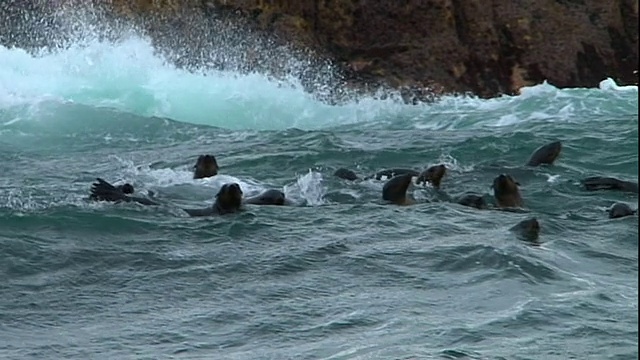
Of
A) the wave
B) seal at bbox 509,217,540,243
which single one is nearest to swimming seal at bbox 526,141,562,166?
seal at bbox 509,217,540,243

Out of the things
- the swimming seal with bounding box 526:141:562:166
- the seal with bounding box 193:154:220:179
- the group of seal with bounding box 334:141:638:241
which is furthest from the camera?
the swimming seal with bounding box 526:141:562:166

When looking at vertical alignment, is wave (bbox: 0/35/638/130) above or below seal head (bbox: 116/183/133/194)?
above

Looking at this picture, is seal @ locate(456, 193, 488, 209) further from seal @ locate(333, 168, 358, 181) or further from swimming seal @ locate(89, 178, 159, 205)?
swimming seal @ locate(89, 178, 159, 205)

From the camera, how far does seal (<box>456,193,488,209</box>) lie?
12.6 m

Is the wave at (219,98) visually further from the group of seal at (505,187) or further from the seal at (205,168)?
the seal at (205,168)

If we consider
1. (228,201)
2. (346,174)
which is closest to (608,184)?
(346,174)

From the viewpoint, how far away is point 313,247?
1068 cm

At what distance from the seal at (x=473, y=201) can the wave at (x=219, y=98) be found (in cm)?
697

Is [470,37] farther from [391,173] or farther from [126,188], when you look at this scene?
[126,188]

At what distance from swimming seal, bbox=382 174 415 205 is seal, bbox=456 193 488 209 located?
1.56 ft

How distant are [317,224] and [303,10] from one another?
1318cm

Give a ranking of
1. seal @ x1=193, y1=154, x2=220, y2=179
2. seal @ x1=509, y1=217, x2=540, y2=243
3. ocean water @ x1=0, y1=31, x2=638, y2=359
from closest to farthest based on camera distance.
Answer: ocean water @ x1=0, y1=31, x2=638, y2=359 < seal @ x1=509, y1=217, x2=540, y2=243 < seal @ x1=193, y1=154, x2=220, y2=179

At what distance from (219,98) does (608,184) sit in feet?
32.4

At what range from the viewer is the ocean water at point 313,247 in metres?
8.02
